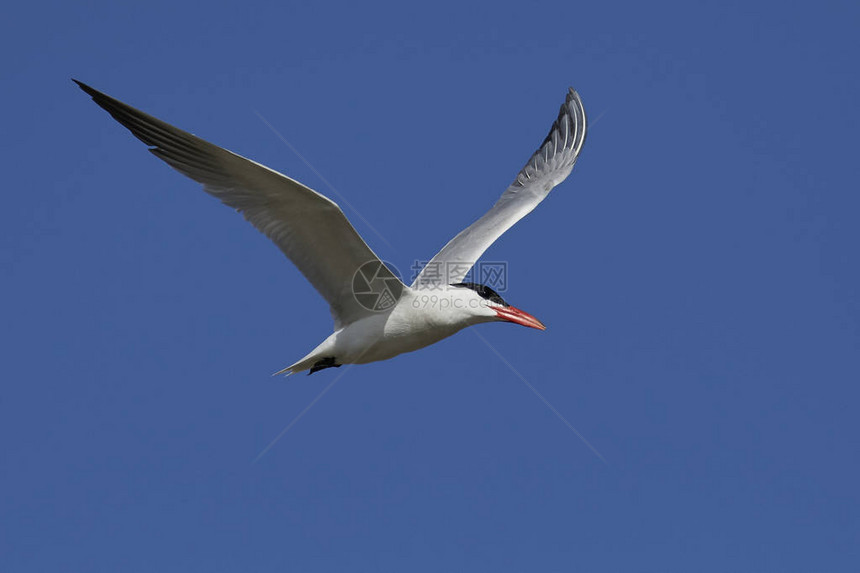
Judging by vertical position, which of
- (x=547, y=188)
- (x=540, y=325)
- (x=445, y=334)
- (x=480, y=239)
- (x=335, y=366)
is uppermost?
(x=547, y=188)

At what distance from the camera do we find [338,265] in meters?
7.62

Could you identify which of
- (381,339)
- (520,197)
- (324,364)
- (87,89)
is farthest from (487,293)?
(87,89)

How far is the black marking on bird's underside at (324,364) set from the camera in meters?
8.09

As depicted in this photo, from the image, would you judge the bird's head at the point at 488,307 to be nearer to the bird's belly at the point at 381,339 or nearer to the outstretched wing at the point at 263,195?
the bird's belly at the point at 381,339

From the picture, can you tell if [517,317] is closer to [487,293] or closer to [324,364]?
[487,293]

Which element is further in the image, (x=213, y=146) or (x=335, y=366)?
(x=335, y=366)

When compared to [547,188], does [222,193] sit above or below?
below

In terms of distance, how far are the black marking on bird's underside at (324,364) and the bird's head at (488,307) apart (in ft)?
3.69

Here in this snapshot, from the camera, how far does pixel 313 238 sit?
7.45 meters

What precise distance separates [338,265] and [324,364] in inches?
37.6

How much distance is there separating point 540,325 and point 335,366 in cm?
166

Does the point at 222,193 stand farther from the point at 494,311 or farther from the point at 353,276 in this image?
the point at 494,311

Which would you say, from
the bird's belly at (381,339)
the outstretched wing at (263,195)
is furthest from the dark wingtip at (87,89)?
the bird's belly at (381,339)

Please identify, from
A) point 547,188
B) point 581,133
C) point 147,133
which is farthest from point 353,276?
point 581,133
